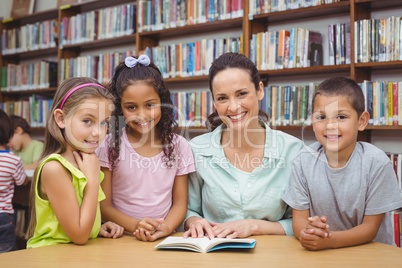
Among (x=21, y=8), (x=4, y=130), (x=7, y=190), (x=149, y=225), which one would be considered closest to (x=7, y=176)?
(x=7, y=190)

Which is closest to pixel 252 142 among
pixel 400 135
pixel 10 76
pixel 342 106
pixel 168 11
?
pixel 342 106

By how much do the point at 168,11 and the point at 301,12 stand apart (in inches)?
45.5

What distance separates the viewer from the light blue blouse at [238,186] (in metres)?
1.55

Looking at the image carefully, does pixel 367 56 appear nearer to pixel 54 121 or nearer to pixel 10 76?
pixel 54 121

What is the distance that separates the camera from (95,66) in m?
4.06

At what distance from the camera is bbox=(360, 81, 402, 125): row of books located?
261 cm

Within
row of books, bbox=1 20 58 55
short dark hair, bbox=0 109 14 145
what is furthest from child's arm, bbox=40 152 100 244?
row of books, bbox=1 20 58 55

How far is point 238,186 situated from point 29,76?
3.65 meters

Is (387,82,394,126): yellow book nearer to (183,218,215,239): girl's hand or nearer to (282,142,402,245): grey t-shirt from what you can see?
(282,142,402,245): grey t-shirt

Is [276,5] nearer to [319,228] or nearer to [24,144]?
[319,228]

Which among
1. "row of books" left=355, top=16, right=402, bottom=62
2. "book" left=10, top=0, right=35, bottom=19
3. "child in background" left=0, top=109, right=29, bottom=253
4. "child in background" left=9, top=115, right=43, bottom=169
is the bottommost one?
"child in background" left=0, top=109, right=29, bottom=253

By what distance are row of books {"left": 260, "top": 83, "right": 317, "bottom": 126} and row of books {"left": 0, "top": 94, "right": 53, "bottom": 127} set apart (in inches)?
96.2

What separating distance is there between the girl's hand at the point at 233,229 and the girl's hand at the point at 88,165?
0.42m

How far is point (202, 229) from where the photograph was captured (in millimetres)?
1318
